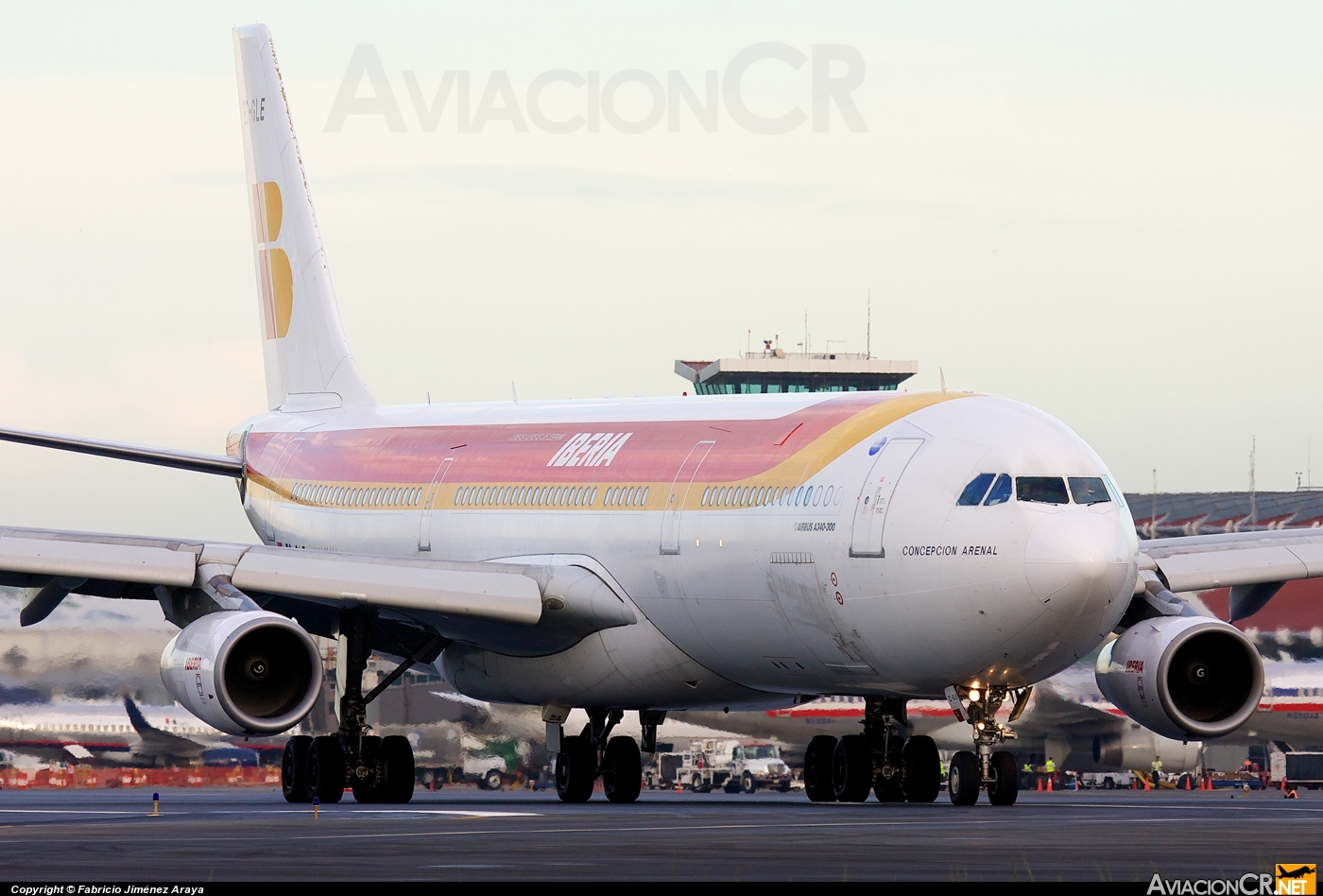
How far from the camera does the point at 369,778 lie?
29.9 metres

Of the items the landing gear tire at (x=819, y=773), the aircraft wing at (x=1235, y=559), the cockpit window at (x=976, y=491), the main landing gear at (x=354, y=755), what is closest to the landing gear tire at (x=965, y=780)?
the cockpit window at (x=976, y=491)

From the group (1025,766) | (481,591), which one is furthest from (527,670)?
(1025,766)

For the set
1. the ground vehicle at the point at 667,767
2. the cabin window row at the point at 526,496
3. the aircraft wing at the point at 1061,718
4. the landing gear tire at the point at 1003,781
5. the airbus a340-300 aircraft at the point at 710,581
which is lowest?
the ground vehicle at the point at 667,767

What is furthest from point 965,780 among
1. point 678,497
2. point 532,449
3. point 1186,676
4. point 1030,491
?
point 532,449

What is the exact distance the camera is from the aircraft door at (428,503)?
3269 cm

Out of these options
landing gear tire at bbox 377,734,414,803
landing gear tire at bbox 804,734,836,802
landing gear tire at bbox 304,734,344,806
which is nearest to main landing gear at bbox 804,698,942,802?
landing gear tire at bbox 804,734,836,802

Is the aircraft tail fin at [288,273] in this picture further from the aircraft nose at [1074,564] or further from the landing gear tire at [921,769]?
the aircraft nose at [1074,564]

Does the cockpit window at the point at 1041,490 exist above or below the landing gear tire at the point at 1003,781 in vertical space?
above

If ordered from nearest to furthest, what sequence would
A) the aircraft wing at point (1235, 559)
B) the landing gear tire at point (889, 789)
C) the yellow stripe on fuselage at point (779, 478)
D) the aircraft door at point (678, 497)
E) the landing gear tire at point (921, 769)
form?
the yellow stripe on fuselage at point (779, 478) → the aircraft door at point (678, 497) → the landing gear tire at point (921, 769) → the landing gear tire at point (889, 789) → the aircraft wing at point (1235, 559)

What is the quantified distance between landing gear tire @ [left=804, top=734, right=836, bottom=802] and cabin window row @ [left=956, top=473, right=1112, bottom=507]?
737 cm

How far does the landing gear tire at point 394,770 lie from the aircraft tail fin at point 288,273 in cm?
961

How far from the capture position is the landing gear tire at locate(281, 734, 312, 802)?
98.0 ft

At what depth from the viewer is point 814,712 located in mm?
43062

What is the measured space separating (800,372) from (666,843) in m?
41.4
